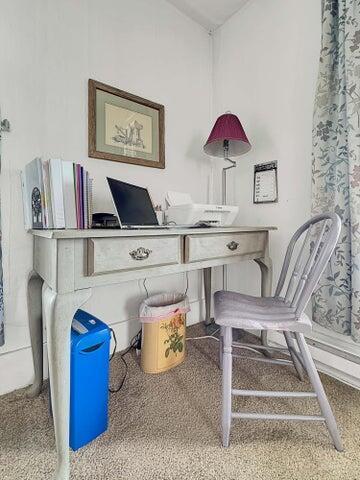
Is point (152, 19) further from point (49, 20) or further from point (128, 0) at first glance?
point (49, 20)

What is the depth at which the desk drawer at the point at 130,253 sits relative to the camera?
765 millimetres

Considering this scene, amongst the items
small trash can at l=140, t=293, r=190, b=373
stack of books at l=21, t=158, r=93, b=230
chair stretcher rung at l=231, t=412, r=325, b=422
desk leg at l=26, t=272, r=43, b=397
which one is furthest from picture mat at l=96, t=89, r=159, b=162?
chair stretcher rung at l=231, t=412, r=325, b=422

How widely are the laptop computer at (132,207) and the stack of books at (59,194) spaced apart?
0.12 meters

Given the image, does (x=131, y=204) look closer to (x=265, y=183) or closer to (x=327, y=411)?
(x=265, y=183)

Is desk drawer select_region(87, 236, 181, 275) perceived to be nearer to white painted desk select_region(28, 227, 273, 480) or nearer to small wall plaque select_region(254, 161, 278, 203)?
white painted desk select_region(28, 227, 273, 480)

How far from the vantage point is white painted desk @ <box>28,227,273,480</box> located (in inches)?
A: 27.9

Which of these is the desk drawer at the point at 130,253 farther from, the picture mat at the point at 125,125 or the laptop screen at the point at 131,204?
the picture mat at the point at 125,125

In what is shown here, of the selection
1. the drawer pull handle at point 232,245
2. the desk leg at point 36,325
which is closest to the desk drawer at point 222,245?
the drawer pull handle at point 232,245

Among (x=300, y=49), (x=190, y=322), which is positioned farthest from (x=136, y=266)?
(x=300, y=49)

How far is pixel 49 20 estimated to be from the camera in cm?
122

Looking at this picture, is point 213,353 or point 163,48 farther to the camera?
point 163,48

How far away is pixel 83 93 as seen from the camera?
1323mm

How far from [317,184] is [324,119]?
326mm

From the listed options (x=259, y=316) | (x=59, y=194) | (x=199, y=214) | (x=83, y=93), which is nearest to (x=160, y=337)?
(x=259, y=316)
